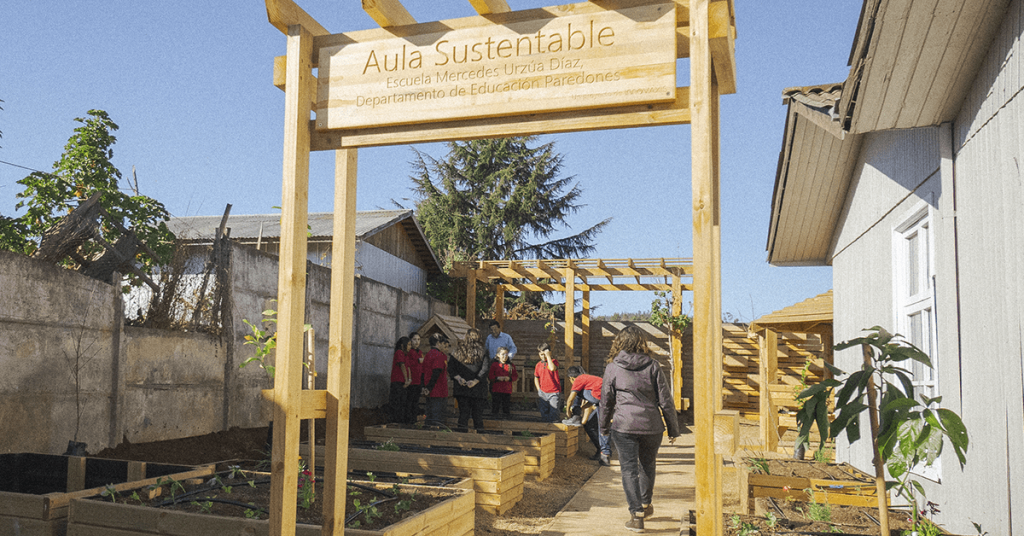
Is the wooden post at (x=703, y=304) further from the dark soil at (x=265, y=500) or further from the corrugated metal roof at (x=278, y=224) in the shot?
the corrugated metal roof at (x=278, y=224)

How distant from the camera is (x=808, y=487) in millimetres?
6098

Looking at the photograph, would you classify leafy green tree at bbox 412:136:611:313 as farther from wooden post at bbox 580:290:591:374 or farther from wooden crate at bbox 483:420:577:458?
wooden crate at bbox 483:420:577:458

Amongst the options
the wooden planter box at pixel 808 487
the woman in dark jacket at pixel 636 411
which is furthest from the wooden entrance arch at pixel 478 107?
the woman in dark jacket at pixel 636 411

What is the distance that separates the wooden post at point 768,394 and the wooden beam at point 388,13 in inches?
338

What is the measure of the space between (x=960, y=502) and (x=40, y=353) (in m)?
7.48

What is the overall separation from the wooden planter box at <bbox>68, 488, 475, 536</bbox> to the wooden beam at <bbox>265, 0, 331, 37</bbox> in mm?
2645

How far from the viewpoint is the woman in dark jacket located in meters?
6.27

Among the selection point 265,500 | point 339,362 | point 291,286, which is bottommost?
point 265,500

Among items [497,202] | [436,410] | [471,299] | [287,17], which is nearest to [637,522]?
[287,17]

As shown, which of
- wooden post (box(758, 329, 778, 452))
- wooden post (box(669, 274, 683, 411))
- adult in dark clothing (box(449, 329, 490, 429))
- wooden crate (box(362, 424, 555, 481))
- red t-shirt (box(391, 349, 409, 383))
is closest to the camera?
wooden crate (box(362, 424, 555, 481))

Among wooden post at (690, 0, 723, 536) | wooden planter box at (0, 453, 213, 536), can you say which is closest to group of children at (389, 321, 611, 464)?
wooden planter box at (0, 453, 213, 536)

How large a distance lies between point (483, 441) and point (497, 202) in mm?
21927

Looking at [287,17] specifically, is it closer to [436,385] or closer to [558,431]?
[436,385]

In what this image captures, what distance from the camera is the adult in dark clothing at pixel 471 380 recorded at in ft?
34.9
